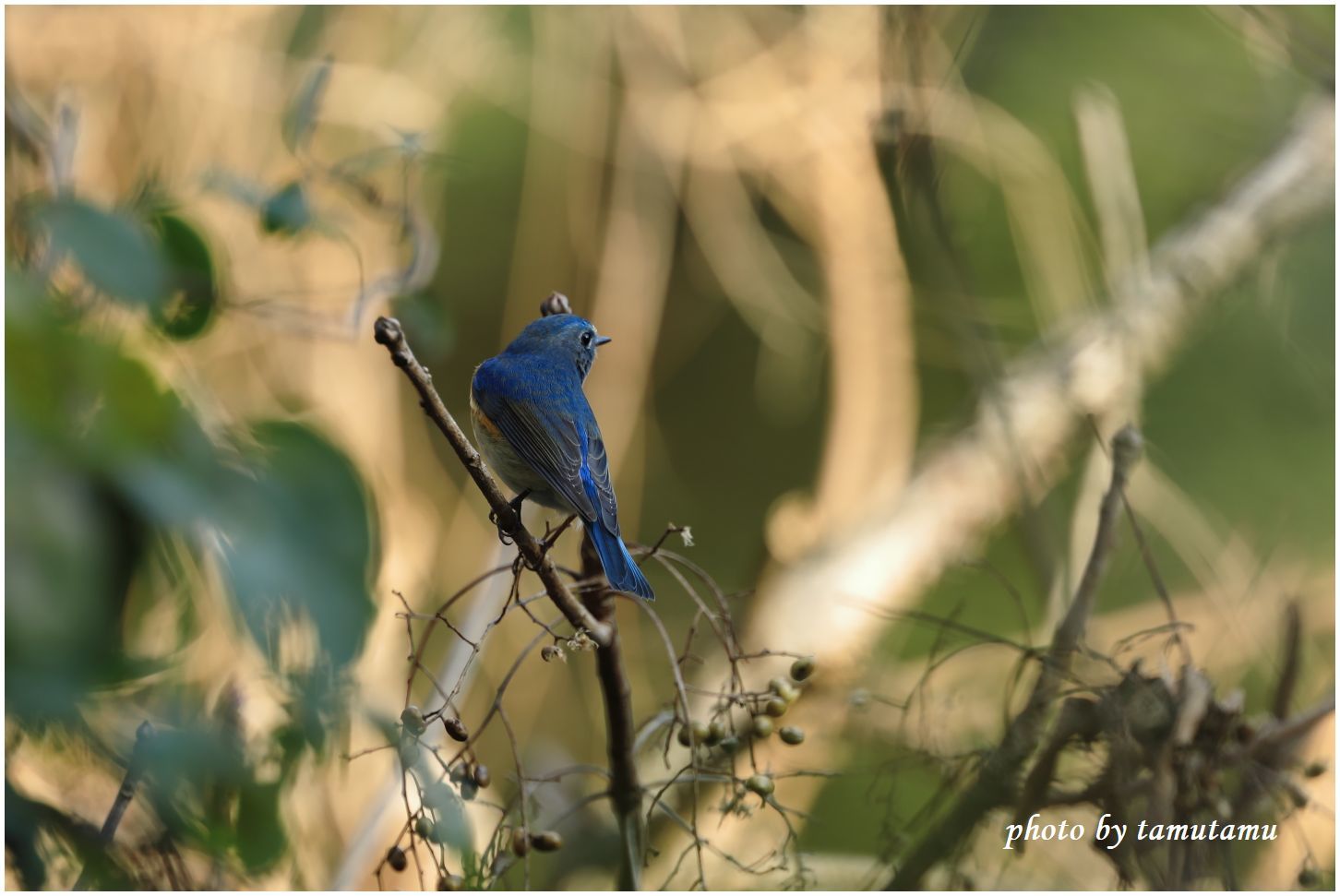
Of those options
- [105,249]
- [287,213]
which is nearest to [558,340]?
[287,213]

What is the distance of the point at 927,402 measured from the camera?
17.9 ft

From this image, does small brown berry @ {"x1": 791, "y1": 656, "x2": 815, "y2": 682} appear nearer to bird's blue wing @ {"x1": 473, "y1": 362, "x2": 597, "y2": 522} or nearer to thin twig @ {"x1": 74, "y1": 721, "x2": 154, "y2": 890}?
bird's blue wing @ {"x1": 473, "y1": 362, "x2": 597, "y2": 522}

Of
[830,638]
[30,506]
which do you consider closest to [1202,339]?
[830,638]

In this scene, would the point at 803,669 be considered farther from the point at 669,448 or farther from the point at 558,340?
the point at 669,448

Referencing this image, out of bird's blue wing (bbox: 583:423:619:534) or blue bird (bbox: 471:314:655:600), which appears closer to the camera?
bird's blue wing (bbox: 583:423:619:534)

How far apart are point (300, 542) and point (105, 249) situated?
64 centimetres

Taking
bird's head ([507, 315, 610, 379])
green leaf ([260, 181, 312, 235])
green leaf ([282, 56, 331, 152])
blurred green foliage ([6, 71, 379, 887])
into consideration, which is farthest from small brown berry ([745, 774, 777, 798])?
green leaf ([282, 56, 331, 152])

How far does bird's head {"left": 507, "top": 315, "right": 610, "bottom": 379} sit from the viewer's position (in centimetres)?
240

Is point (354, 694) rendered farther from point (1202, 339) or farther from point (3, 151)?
point (1202, 339)

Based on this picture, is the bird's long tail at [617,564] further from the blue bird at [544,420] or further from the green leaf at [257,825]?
the green leaf at [257,825]

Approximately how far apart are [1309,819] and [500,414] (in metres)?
2.09

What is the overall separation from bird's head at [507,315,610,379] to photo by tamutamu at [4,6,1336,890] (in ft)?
0.06

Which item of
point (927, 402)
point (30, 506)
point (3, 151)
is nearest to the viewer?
point (30, 506)

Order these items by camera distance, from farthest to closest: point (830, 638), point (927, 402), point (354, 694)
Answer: point (927, 402) < point (830, 638) < point (354, 694)
